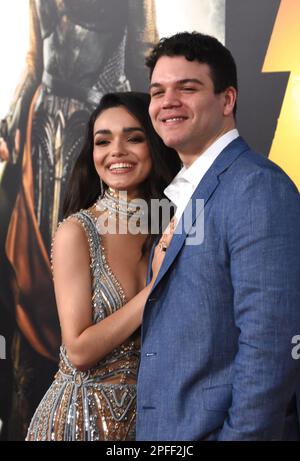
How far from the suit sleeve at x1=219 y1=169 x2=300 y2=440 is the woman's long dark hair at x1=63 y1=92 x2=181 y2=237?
0.65 m

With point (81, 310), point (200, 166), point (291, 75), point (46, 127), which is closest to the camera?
point (200, 166)

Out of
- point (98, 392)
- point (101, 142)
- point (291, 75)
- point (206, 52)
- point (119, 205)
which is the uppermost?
point (291, 75)

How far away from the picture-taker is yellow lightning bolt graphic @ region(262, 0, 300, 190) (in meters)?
2.75

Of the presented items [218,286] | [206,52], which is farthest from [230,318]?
[206,52]

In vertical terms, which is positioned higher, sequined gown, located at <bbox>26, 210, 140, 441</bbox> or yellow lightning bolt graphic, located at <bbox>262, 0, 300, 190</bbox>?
yellow lightning bolt graphic, located at <bbox>262, 0, 300, 190</bbox>

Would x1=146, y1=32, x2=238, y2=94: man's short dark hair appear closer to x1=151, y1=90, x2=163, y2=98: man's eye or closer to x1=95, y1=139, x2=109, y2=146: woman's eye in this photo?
x1=151, y1=90, x2=163, y2=98: man's eye

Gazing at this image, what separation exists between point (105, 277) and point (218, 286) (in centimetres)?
52

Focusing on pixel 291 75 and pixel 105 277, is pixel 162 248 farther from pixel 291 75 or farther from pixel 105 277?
pixel 291 75

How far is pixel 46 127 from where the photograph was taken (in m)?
3.12

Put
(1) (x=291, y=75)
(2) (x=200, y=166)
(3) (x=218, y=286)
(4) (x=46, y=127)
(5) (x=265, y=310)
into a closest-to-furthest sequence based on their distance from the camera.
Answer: (5) (x=265, y=310)
(3) (x=218, y=286)
(2) (x=200, y=166)
(1) (x=291, y=75)
(4) (x=46, y=127)

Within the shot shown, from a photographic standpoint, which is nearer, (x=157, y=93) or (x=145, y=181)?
(x=157, y=93)

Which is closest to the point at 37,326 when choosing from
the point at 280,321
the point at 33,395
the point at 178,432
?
the point at 33,395

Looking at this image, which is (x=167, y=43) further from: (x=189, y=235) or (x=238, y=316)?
(x=238, y=316)

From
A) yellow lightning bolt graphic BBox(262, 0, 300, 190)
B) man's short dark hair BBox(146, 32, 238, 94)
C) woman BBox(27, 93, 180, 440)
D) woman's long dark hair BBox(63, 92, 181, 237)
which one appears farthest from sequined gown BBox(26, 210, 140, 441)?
yellow lightning bolt graphic BBox(262, 0, 300, 190)
